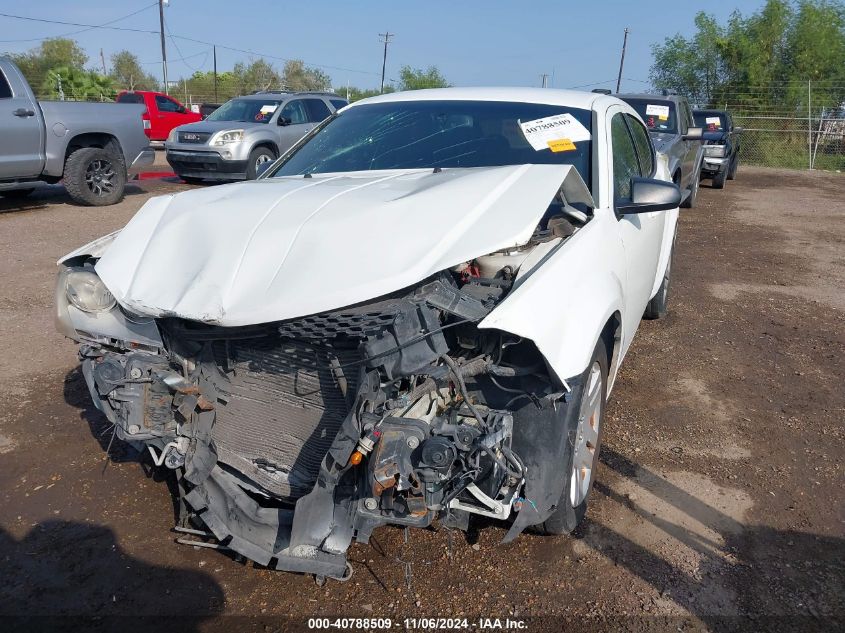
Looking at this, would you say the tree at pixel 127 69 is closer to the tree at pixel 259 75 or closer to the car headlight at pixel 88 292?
the tree at pixel 259 75

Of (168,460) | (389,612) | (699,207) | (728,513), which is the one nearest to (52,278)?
(168,460)

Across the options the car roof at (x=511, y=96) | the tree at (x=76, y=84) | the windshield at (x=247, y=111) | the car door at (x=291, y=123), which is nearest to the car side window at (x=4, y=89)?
the windshield at (x=247, y=111)

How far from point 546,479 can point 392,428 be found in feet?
2.08

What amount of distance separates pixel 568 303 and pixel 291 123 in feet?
40.2

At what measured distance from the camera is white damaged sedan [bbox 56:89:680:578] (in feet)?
7.79

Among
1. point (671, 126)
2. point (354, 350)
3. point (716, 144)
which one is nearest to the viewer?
point (354, 350)

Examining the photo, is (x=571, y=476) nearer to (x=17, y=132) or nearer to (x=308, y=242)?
(x=308, y=242)

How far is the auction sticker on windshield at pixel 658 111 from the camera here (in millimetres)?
10516

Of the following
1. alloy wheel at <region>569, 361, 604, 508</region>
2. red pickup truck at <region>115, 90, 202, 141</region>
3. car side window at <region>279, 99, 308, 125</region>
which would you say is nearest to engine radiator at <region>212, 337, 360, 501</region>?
alloy wheel at <region>569, 361, 604, 508</region>

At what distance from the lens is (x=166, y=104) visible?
22547 mm

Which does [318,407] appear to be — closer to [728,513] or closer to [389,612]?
[389,612]

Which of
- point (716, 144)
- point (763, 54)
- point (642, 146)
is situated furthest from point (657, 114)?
point (763, 54)

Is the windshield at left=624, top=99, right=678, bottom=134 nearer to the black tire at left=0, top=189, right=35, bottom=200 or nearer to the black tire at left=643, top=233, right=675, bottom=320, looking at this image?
the black tire at left=643, top=233, right=675, bottom=320

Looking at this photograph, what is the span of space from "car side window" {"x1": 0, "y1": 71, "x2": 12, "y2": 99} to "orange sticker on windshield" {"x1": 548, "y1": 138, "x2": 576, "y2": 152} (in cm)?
878
